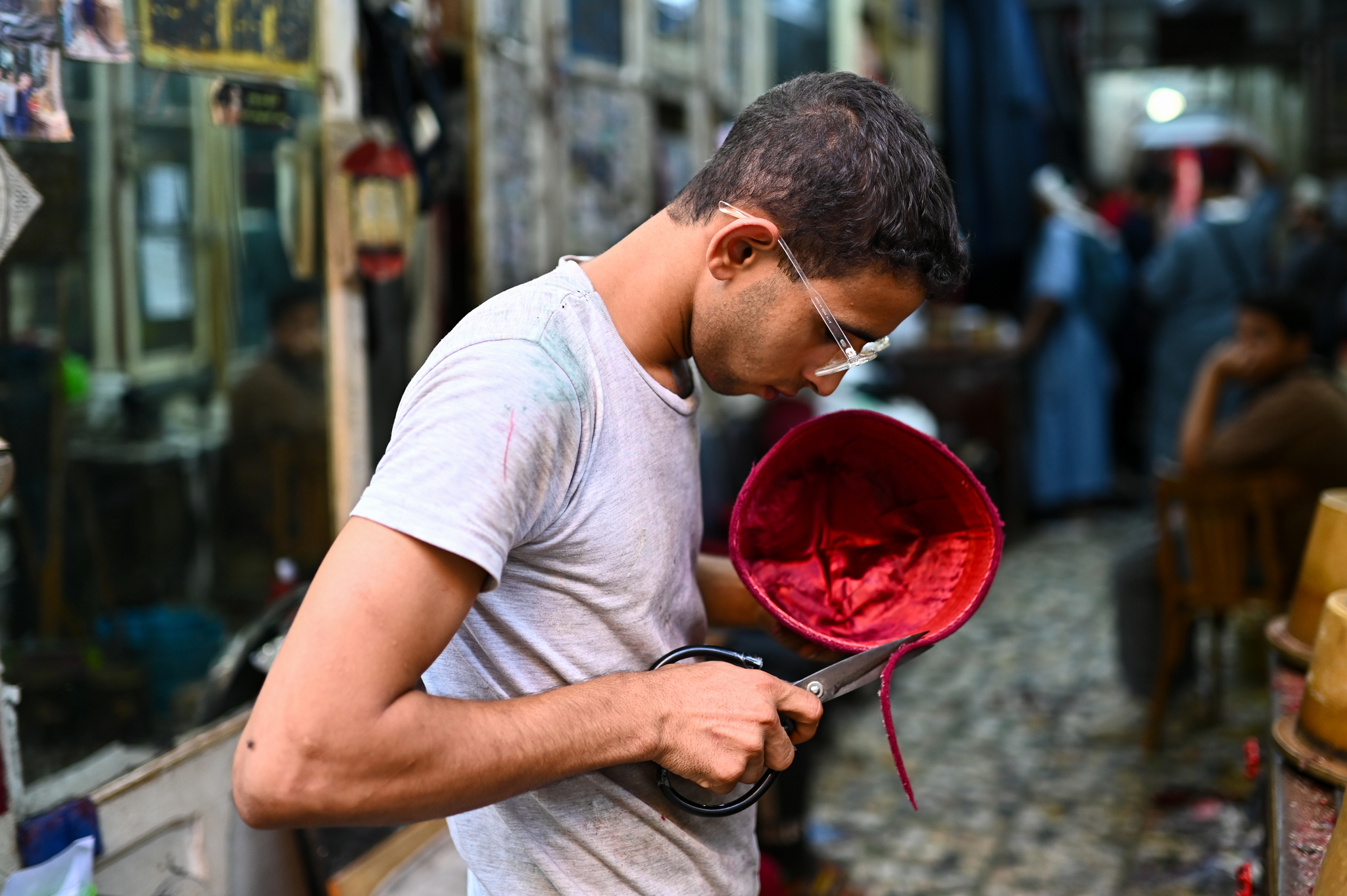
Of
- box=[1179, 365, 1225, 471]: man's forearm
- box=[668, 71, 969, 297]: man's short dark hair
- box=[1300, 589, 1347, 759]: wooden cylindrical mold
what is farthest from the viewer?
box=[1179, 365, 1225, 471]: man's forearm

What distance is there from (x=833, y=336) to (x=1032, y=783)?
300 cm

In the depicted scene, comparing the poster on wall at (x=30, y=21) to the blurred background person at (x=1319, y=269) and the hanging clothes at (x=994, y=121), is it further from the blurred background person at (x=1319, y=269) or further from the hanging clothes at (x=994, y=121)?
the blurred background person at (x=1319, y=269)

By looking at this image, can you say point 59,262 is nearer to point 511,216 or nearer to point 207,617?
point 207,617

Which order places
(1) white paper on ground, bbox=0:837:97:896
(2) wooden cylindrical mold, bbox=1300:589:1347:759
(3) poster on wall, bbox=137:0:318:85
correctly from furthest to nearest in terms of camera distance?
(3) poster on wall, bbox=137:0:318:85, (2) wooden cylindrical mold, bbox=1300:589:1347:759, (1) white paper on ground, bbox=0:837:97:896

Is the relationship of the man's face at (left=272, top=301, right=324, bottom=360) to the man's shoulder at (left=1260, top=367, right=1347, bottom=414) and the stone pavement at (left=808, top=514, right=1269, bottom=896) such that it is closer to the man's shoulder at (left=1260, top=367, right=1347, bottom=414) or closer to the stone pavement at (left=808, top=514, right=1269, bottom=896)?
the stone pavement at (left=808, top=514, right=1269, bottom=896)

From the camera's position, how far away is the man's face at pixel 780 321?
1.14 metres

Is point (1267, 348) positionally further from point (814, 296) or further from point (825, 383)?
point (814, 296)

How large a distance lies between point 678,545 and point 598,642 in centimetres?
15

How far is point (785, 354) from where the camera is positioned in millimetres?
1177

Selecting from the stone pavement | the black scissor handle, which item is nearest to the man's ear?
the black scissor handle

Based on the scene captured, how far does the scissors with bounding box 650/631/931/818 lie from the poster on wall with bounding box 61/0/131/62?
4.50ft

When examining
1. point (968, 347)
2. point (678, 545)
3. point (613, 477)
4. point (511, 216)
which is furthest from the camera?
point (968, 347)

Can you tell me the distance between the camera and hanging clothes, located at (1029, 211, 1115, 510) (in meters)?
6.86

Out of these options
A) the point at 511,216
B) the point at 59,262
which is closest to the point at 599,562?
the point at 59,262
